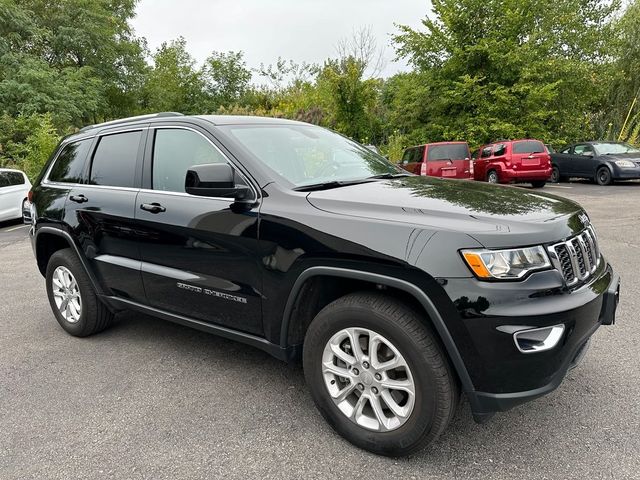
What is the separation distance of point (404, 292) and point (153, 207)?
1.85 metres

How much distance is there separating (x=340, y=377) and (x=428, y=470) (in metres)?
0.60

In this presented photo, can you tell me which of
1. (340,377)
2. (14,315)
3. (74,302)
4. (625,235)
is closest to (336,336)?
(340,377)

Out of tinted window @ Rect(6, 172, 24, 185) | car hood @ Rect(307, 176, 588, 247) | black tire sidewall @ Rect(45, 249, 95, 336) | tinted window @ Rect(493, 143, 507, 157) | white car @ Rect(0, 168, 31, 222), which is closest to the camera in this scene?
car hood @ Rect(307, 176, 588, 247)

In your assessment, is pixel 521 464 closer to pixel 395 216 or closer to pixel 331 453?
pixel 331 453

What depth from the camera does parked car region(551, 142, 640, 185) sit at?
14789 mm

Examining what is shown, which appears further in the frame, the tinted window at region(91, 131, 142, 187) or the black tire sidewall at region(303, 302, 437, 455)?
the tinted window at region(91, 131, 142, 187)

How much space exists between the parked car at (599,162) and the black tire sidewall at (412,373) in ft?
50.9

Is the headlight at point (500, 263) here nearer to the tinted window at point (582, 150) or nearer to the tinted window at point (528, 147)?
the tinted window at point (528, 147)

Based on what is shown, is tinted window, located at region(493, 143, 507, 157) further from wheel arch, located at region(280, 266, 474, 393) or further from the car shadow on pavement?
wheel arch, located at region(280, 266, 474, 393)

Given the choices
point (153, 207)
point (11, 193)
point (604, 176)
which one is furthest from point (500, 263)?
point (604, 176)

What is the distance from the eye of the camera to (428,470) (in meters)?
2.29

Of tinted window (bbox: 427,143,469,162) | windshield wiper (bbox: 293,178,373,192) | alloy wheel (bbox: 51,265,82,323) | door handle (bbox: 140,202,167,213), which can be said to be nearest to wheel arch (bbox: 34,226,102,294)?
alloy wheel (bbox: 51,265,82,323)

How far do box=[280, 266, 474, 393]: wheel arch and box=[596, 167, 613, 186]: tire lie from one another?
15616mm

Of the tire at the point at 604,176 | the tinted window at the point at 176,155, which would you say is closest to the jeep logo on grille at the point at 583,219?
the tinted window at the point at 176,155
